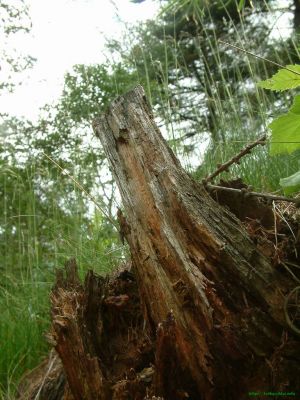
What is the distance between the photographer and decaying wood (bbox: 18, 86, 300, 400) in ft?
3.28

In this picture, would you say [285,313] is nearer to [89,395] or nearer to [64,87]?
[89,395]

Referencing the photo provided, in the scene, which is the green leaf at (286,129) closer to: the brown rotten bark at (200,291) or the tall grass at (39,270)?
the brown rotten bark at (200,291)

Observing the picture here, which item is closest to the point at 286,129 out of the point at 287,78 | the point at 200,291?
the point at 287,78

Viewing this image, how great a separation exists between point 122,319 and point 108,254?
2.22 feet

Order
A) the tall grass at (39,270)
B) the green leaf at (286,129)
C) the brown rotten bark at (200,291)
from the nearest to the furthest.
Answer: the brown rotten bark at (200,291)
the green leaf at (286,129)
the tall grass at (39,270)

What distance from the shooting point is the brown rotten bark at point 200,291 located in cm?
100

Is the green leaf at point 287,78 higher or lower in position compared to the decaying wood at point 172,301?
higher

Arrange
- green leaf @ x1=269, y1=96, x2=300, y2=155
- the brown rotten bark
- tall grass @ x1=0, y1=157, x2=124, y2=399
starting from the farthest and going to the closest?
tall grass @ x1=0, y1=157, x2=124, y2=399, green leaf @ x1=269, y1=96, x2=300, y2=155, the brown rotten bark

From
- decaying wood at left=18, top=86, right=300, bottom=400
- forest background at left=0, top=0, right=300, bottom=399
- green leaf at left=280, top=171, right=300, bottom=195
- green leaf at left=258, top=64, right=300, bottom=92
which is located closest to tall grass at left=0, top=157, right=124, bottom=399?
forest background at left=0, top=0, right=300, bottom=399

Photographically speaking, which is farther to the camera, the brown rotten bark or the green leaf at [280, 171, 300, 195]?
the green leaf at [280, 171, 300, 195]

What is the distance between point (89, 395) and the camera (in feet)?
3.57

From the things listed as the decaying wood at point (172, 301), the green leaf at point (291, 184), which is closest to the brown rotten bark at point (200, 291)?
the decaying wood at point (172, 301)

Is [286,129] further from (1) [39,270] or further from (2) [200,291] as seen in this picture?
(1) [39,270]

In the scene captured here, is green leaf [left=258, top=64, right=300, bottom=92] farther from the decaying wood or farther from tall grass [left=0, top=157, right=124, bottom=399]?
tall grass [left=0, top=157, right=124, bottom=399]
